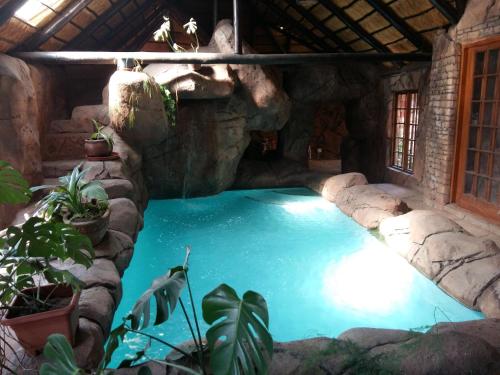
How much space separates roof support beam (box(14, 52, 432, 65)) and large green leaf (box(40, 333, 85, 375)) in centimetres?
587

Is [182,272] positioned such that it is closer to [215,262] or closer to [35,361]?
[35,361]

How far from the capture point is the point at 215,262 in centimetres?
517

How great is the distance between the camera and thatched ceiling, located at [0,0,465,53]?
19.6 ft

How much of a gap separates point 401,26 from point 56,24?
5.80 metres

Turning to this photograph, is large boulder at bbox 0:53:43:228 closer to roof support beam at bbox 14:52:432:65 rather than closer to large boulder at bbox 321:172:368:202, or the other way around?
roof support beam at bbox 14:52:432:65

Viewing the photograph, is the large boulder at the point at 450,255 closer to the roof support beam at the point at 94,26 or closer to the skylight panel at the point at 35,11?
the skylight panel at the point at 35,11

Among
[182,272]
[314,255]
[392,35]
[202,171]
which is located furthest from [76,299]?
[392,35]

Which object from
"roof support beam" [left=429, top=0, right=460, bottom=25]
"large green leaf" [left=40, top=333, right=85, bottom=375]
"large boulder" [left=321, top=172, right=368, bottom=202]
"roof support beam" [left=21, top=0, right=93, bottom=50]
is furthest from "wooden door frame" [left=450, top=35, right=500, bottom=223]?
"roof support beam" [left=21, top=0, right=93, bottom=50]

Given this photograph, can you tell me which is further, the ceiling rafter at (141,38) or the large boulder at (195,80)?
the ceiling rafter at (141,38)

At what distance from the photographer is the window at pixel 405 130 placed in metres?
8.38

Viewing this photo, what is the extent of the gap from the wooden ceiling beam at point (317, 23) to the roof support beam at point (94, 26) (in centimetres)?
361

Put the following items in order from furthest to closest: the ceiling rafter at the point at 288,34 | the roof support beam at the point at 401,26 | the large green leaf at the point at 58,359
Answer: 1. the ceiling rafter at the point at 288,34
2. the roof support beam at the point at 401,26
3. the large green leaf at the point at 58,359

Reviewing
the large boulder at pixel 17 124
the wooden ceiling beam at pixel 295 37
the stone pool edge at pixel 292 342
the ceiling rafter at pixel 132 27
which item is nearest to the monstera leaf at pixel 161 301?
the stone pool edge at pixel 292 342

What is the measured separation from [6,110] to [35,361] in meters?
4.23
